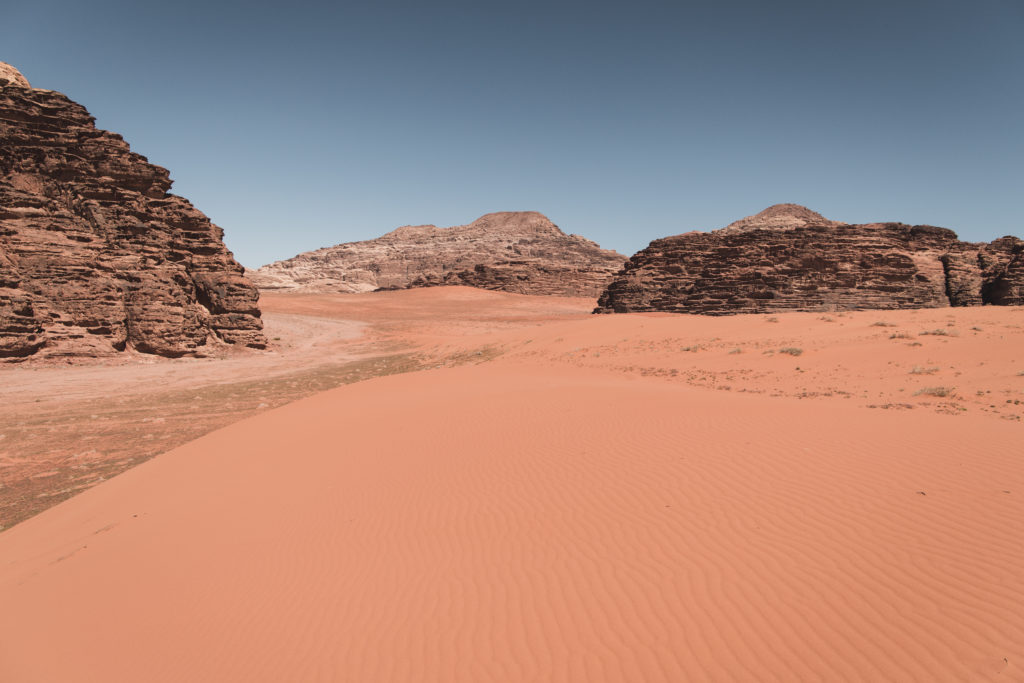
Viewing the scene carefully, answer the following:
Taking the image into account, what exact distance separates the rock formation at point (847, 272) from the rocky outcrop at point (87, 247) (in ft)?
103

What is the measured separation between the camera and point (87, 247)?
20.1 metres

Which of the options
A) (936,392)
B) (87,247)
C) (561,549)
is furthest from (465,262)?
(561,549)

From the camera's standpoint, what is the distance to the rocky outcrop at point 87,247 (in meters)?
18.4

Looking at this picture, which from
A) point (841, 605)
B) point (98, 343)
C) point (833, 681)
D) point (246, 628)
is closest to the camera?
point (833, 681)

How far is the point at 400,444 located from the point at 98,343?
1932 cm

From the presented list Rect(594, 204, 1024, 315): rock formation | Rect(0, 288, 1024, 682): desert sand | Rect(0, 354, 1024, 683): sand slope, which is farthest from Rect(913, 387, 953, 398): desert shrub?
Rect(594, 204, 1024, 315): rock formation

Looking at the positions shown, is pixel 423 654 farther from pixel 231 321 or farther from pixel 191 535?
pixel 231 321

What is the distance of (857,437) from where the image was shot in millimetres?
5902

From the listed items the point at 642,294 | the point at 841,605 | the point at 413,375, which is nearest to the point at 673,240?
the point at 642,294

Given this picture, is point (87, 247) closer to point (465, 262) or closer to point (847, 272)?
point (847, 272)

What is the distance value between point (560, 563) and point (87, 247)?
83.5 ft

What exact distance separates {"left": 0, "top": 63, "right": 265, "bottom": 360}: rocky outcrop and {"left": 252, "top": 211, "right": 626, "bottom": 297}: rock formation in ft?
175

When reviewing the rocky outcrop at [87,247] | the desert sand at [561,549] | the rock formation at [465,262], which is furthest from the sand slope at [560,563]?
the rock formation at [465,262]

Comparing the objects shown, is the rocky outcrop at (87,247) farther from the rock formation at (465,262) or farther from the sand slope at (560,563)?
the rock formation at (465,262)
